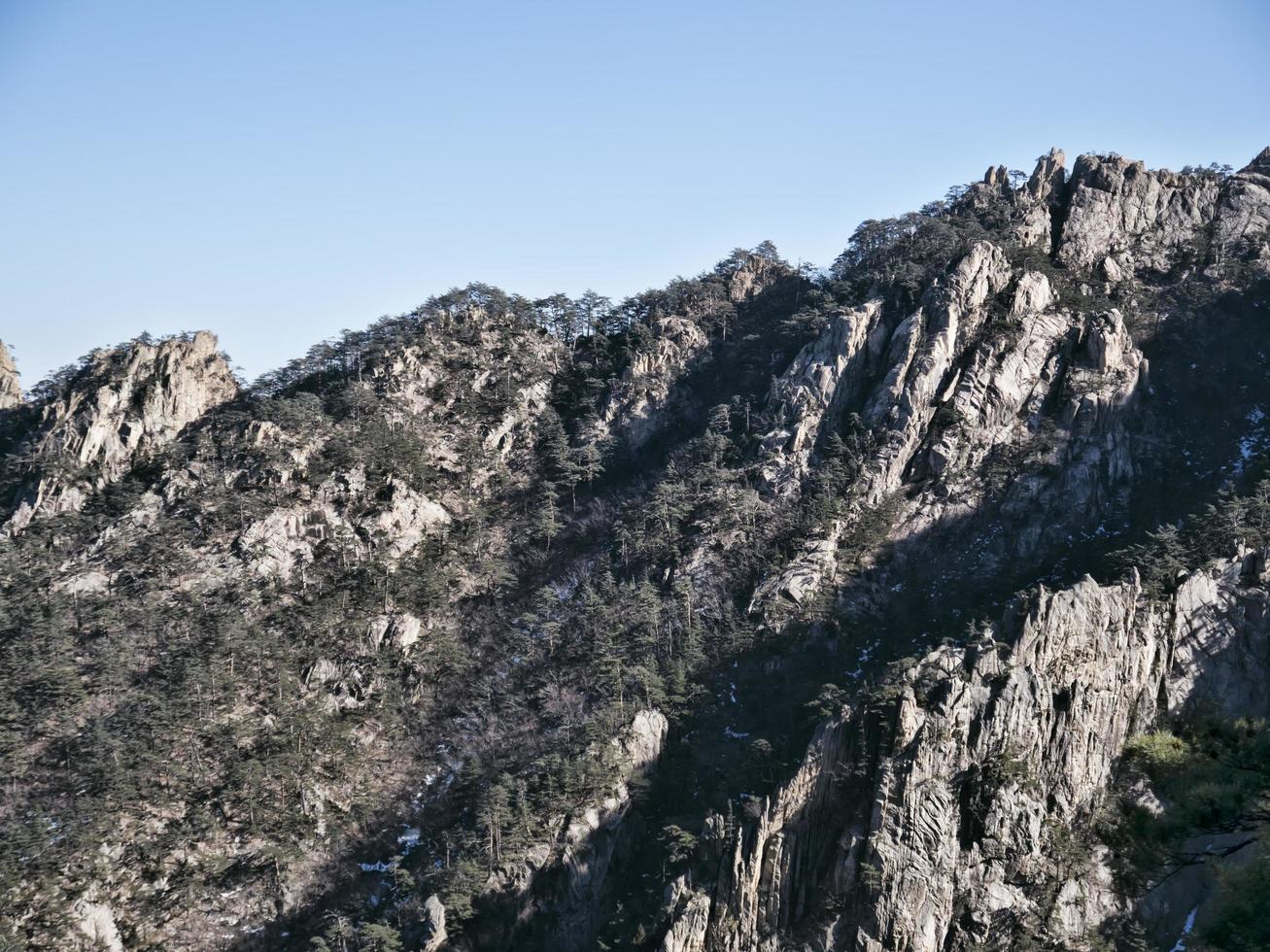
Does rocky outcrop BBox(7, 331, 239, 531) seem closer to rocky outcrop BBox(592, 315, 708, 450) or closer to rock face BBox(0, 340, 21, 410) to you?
rock face BBox(0, 340, 21, 410)

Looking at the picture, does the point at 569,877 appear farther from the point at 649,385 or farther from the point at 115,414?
the point at 115,414

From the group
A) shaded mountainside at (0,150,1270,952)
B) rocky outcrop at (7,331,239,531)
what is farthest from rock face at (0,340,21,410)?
rocky outcrop at (7,331,239,531)

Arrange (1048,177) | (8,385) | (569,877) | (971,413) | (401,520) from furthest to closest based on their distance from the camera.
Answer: (8,385) < (1048,177) < (401,520) < (971,413) < (569,877)

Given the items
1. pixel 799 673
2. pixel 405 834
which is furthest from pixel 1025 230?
pixel 405 834

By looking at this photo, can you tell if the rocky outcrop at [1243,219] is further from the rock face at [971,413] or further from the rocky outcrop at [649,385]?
the rocky outcrop at [649,385]

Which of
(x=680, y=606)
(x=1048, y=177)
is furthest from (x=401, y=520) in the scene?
(x=1048, y=177)

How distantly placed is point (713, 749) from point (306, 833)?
28922mm


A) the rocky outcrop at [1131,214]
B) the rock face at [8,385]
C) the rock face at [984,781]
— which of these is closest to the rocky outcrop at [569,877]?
→ the rock face at [984,781]

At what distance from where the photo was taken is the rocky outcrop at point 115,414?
92812mm

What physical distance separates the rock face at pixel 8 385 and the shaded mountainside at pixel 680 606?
0.48m

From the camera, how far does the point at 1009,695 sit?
61.0 meters

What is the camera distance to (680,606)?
270ft

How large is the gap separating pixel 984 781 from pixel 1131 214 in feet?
227

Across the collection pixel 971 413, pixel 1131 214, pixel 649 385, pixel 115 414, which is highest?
pixel 1131 214
